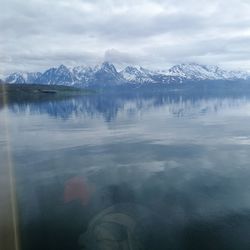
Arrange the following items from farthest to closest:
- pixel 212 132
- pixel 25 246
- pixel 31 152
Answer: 1. pixel 212 132
2. pixel 31 152
3. pixel 25 246

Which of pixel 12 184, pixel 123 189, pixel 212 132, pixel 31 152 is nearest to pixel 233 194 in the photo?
pixel 123 189

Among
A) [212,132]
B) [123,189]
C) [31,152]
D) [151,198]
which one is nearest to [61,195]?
[123,189]

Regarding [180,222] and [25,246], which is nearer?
[25,246]

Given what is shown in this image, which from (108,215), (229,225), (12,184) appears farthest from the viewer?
(12,184)

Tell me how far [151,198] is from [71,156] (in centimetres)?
2141

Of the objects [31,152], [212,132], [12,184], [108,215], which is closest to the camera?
[108,215]

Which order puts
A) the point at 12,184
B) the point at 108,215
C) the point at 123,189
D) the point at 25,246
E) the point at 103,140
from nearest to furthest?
the point at 25,246 < the point at 108,215 < the point at 123,189 < the point at 12,184 < the point at 103,140

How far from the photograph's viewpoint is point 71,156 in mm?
49688

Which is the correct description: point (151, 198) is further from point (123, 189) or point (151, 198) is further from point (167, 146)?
point (167, 146)

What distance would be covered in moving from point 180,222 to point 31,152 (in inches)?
1302

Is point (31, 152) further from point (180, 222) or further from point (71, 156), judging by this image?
point (180, 222)

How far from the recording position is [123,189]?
3347cm

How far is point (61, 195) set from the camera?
106 feet

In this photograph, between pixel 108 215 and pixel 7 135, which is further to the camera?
pixel 7 135
